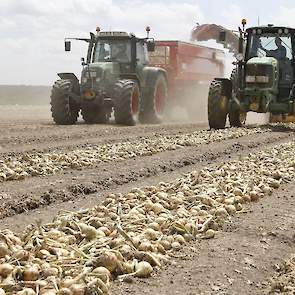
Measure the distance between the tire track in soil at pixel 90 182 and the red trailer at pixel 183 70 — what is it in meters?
11.1

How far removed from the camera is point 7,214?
19.8 ft

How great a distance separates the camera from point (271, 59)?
600 inches

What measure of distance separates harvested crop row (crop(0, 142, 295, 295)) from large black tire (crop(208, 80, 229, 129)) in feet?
27.2

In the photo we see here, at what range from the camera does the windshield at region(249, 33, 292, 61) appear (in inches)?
608

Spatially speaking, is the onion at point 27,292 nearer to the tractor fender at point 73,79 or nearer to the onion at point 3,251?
the onion at point 3,251

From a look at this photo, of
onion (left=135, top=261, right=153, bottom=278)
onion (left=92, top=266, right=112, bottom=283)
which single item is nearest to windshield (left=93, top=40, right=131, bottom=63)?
onion (left=135, top=261, right=153, bottom=278)

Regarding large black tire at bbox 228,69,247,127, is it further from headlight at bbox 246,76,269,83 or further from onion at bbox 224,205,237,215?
onion at bbox 224,205,237,215

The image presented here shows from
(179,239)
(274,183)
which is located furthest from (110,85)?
(179,239)

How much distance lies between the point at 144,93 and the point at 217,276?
14374 millimetres

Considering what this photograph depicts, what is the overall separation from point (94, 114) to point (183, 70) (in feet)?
19.8

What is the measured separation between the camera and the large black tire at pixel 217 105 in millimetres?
15469

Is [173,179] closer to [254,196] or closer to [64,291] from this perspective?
[254,196]

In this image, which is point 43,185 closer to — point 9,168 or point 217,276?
point 9,168

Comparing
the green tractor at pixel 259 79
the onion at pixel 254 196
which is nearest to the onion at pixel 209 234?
the onion at pixel 254 196
